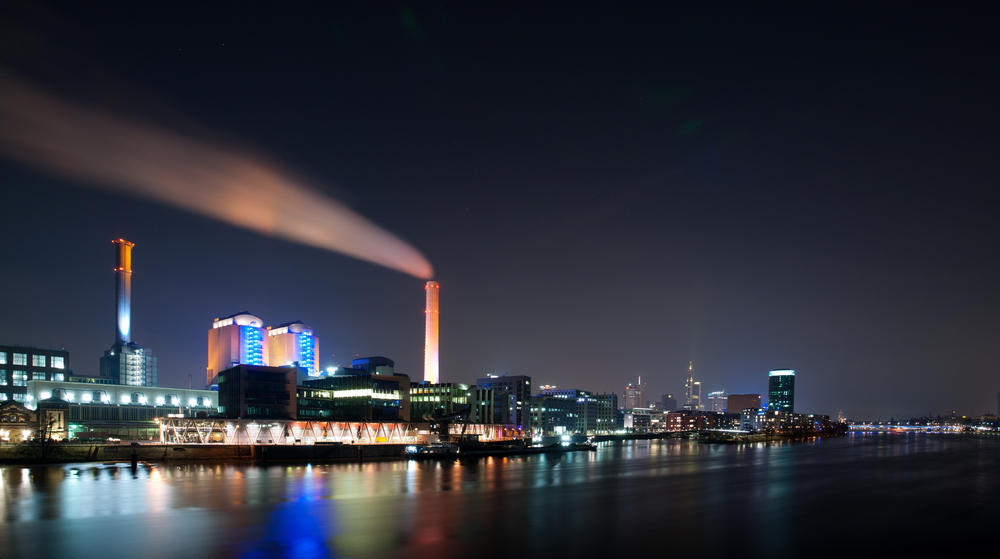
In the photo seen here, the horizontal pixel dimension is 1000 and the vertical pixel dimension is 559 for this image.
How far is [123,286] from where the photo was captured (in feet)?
522

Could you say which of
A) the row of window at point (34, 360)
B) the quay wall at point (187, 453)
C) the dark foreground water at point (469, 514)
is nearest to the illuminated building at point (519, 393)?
the quay wall at point (187, 453)

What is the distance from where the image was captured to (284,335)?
621 ft

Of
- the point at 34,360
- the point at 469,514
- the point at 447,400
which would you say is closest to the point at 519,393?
the point at 447,400

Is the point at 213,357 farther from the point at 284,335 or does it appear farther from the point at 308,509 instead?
the point at 308,509

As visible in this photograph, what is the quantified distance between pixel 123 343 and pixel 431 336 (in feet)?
260

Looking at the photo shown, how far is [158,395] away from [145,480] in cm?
6406

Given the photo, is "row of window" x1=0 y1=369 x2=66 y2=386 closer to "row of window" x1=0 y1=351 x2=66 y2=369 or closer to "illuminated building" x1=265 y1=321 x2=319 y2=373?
"row of window" x1=0 y1=351 x2=66 y2=369

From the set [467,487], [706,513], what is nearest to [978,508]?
[706,513]

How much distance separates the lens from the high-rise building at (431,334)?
164500mm

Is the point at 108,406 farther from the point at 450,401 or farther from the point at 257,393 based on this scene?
the point at 450,401

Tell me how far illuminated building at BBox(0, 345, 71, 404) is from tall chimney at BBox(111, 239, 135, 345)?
57879 millimetres

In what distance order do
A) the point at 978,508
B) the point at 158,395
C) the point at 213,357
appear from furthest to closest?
the point at 213,357 < the point at 158,395 < the point at 978,508

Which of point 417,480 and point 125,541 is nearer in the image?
point 125,541

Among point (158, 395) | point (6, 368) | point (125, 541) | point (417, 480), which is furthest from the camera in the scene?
point (158, 395)
